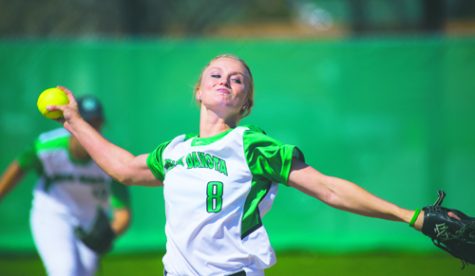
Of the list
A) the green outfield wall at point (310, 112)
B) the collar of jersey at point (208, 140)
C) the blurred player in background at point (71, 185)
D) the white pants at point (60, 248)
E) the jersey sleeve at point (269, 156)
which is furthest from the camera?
the green outfield wall at point (310, 112)

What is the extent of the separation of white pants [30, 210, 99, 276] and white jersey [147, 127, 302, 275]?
174 cm

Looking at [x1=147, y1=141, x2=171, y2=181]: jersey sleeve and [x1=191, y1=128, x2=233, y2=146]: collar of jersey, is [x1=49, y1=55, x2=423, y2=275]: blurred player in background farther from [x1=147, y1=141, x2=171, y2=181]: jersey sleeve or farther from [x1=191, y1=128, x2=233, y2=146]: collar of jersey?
[x1=147, y1=141, x2=171, y2=181]: jersey sleeve

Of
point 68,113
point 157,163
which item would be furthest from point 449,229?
point 68,113

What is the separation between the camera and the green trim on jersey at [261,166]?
10.4 feet

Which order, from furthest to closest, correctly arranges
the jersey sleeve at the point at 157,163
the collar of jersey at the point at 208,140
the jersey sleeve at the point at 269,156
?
1. the jersey sleeve at the point at 157,163
2. the collar of jersey at the point at 208,140
3. the jersey sleeve at the point at 269,156

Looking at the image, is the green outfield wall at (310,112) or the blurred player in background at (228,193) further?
the green outfield wall at (310,112)

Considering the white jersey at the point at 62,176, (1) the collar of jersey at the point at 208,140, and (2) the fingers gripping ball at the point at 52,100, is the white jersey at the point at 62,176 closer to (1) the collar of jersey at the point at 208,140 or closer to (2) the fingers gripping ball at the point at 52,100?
(2) the fingers gripping ball at the point at 52,100

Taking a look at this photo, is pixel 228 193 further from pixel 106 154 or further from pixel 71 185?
pixel 71 185

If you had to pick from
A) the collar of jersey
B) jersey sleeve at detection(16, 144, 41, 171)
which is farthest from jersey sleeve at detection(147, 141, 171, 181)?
jersey sleeve at detection(16, 144, 41, 171)

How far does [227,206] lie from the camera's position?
10.6 ft

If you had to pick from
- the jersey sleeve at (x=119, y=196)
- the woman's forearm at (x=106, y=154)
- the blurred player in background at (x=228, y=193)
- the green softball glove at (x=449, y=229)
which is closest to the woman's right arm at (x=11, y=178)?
the jersey sleeve at (x=119, y=196)

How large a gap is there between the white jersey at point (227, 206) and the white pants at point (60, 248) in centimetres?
174

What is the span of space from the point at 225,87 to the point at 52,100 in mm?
957

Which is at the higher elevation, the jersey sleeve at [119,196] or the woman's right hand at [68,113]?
the woman's right hand at [68,113]
